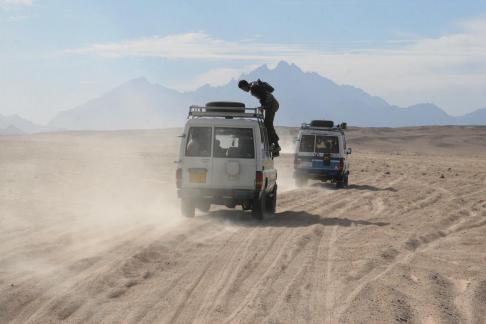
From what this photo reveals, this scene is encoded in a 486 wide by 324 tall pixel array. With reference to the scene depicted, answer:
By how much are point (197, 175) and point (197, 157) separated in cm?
36

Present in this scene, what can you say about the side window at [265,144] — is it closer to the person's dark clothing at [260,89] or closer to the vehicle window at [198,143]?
the person's dark clothing at [260,89]

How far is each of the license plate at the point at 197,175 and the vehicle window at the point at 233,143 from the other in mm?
431

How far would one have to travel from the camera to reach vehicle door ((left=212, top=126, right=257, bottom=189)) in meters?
14.3

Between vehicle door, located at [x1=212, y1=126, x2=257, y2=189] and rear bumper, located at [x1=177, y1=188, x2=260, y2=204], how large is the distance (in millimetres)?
101

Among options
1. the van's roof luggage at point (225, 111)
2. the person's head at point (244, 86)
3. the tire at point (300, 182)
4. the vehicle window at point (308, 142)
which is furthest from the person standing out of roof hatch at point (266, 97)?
the tire at point (300, 182)

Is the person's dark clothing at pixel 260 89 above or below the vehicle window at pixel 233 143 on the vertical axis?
above

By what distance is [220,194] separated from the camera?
14320 mm

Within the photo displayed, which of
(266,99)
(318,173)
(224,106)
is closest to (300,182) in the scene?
(318,173)

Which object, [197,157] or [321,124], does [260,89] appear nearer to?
[197,157]

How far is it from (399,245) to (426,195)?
35.3 ft

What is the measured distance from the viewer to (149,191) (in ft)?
71.0

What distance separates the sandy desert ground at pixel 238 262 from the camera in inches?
267

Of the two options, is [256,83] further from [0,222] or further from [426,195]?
[426,195]

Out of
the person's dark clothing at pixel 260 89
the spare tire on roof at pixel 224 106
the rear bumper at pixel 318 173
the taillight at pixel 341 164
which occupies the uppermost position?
the person's dark clothing at pixel 260 89
